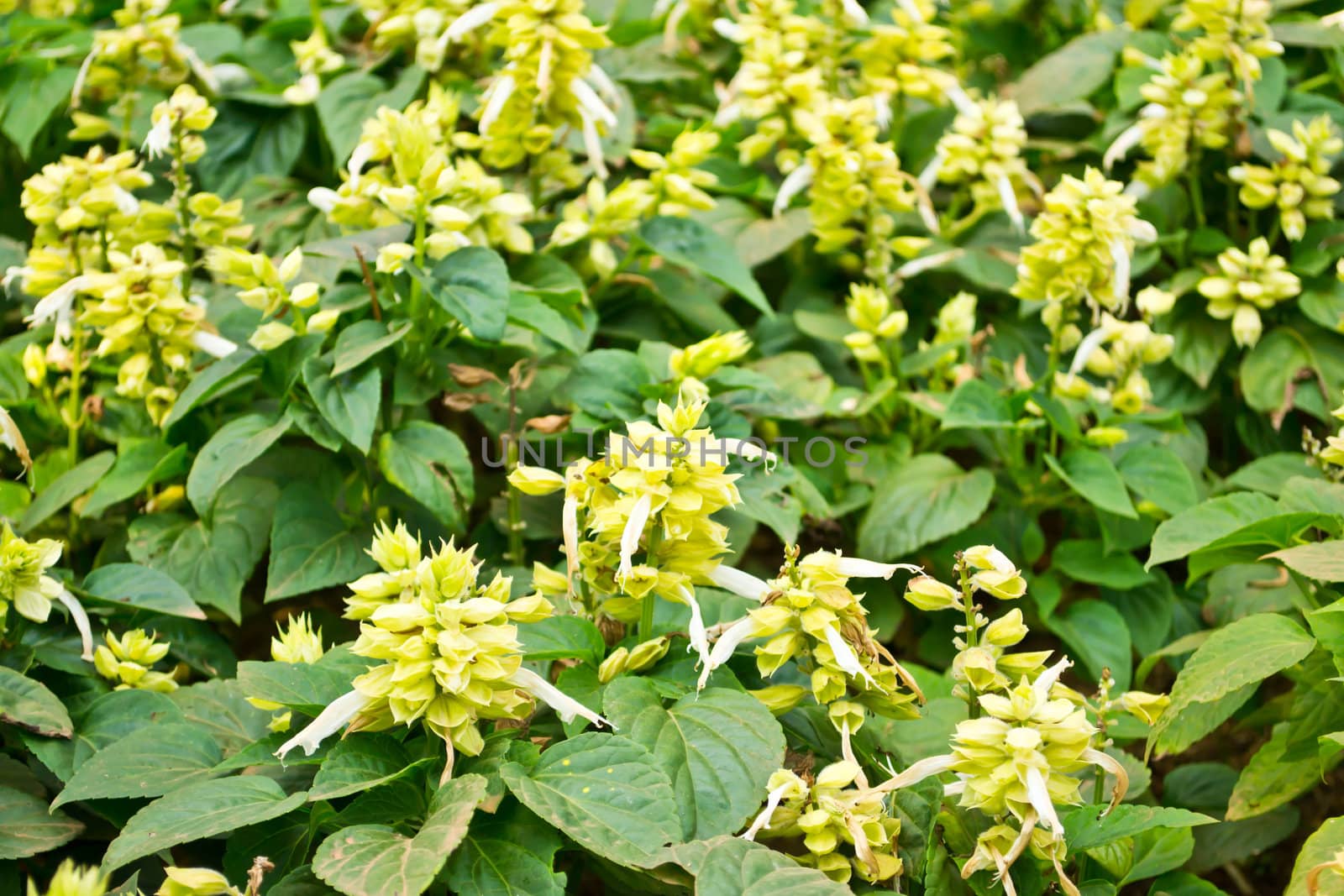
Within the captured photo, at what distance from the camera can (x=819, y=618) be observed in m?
1.37

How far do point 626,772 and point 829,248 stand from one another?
4.65 ft

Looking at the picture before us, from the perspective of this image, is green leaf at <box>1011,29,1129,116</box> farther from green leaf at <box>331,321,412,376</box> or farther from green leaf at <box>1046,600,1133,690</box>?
green leaf at <box>331,321,412,376</box>

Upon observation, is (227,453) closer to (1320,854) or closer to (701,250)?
(701,250)

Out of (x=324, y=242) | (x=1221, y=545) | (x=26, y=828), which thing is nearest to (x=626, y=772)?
(x=26, y=828)

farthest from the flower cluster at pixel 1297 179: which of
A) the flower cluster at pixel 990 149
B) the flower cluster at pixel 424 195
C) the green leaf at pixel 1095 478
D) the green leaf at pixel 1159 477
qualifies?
the flower cluster at pixel 424 195

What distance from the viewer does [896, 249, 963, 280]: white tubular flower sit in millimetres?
2443

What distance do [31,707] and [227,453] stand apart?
0.44 m

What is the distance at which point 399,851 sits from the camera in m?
1.21

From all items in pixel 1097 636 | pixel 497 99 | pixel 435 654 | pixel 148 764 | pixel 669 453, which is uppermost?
pixel 497 99

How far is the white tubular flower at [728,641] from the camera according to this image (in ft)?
4.60

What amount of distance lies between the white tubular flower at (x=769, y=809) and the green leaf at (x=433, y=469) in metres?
0.72

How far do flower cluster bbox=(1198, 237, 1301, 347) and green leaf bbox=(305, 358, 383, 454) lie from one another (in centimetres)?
156

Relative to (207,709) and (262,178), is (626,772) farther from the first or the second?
(262,178)

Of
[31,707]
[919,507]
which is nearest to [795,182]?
[919,507]
